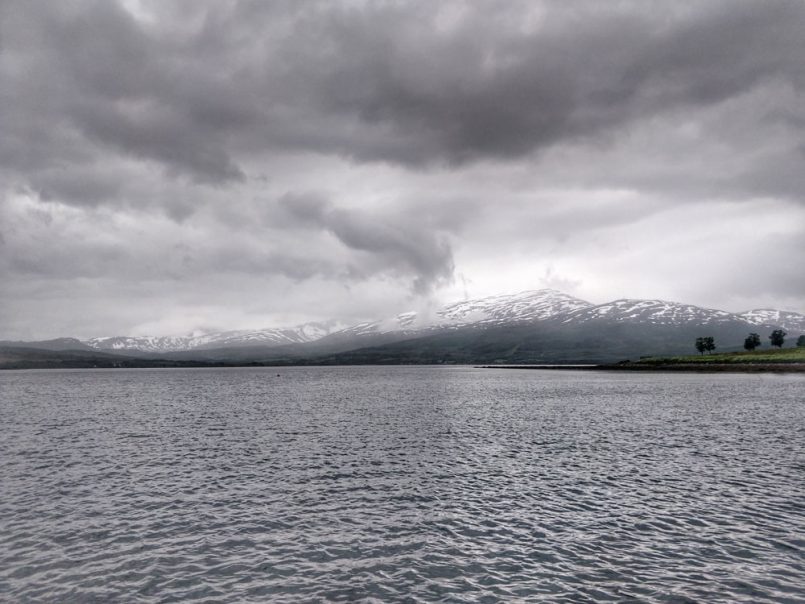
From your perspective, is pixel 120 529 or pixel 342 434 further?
pixel 342 434

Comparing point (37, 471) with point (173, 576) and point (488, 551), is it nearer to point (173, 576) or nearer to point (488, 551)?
point (173, 576)

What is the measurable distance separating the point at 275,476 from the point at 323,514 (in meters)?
12.7

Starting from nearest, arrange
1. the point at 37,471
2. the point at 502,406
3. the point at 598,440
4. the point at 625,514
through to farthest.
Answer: the point at 625,514
the point at 37,471
the point at 598,440
the point at 502,406

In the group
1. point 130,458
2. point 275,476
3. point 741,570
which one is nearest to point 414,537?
point 741,570

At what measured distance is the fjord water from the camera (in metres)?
23.6

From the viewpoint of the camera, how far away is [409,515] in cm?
3394

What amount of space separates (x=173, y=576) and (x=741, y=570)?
90.8ft

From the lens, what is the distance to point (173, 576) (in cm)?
2472

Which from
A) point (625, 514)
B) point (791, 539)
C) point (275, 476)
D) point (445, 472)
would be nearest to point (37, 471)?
point (275, 476)

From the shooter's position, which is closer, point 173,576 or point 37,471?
point 173,576

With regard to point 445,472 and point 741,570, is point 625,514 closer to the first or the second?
point 741,570

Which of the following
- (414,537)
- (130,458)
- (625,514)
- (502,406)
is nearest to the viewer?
(414,537)

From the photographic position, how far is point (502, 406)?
107 meters

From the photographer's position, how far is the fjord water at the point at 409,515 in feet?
77.4
